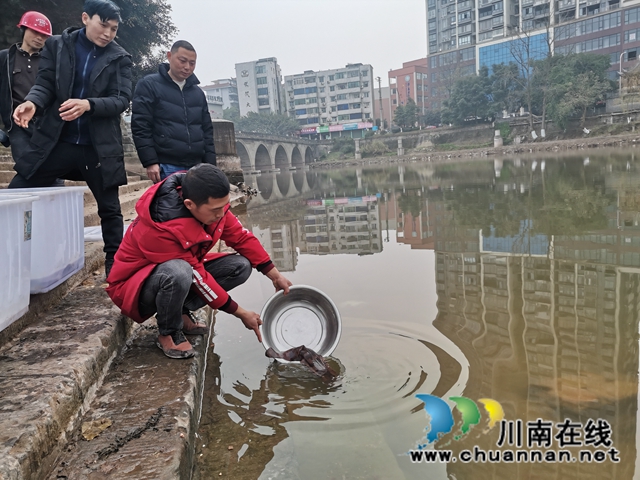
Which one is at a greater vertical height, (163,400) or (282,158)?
(282,158)

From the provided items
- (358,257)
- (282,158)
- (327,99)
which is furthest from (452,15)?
(358,257)

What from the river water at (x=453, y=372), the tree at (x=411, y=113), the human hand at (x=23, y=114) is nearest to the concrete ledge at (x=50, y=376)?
the river water at (x=453, y=372)

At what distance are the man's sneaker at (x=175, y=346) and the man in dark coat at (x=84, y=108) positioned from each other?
105 centimetres

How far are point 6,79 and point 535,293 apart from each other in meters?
3.61

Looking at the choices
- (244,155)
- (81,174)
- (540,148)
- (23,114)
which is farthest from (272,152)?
(23,114)

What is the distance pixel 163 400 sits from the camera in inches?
70.8

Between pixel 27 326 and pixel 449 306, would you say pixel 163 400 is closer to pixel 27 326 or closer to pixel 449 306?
pixel 27 326

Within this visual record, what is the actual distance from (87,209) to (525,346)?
179 inches

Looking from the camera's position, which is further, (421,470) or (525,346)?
(525,346)

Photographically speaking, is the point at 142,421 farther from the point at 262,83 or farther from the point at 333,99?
the point at 262,83

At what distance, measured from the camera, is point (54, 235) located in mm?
2383

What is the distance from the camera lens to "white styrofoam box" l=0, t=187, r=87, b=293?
87.0 inches

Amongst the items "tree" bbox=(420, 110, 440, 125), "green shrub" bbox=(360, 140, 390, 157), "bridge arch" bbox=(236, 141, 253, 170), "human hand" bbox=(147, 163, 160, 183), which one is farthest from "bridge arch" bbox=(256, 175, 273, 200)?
"tree" bbox=(420, 110, 440, 125)

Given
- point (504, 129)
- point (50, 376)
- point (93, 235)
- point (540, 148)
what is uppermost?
point (504, 129)
